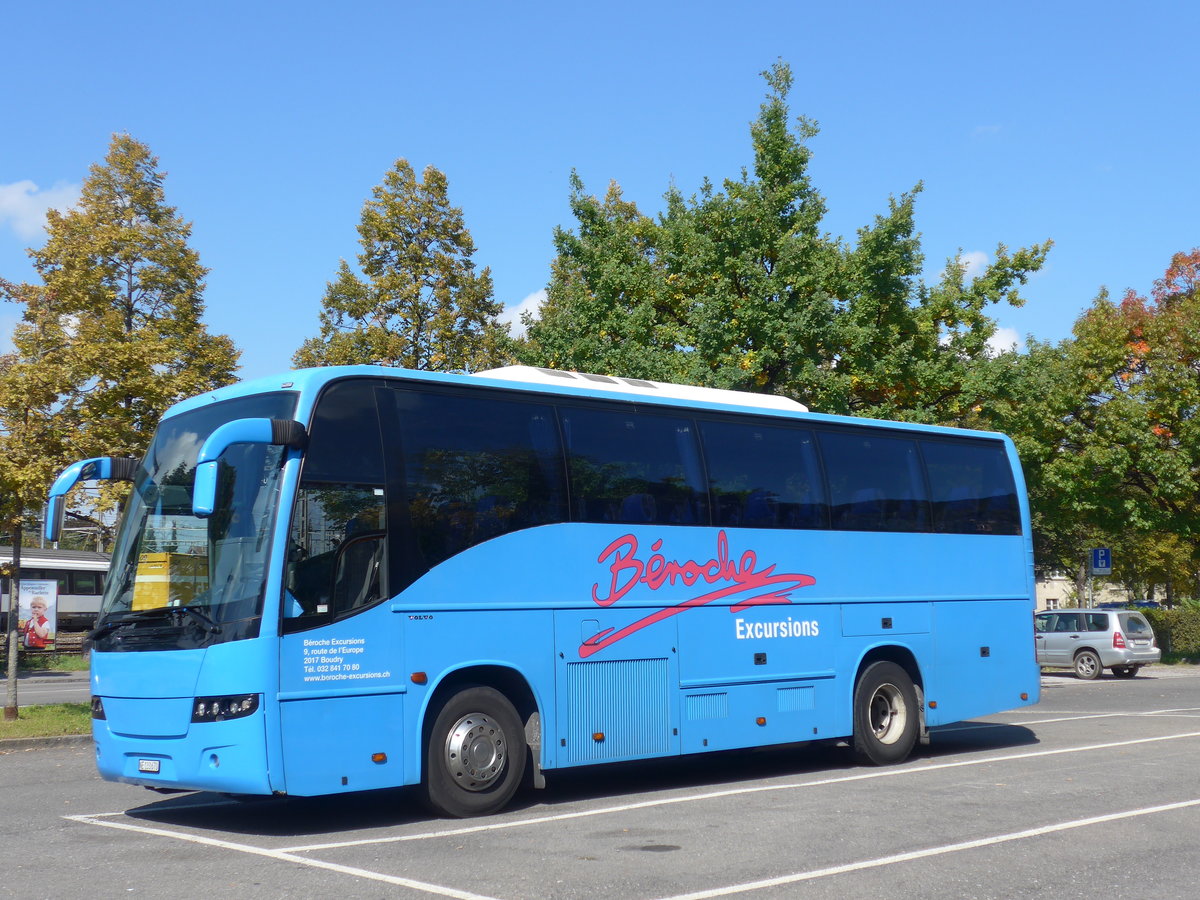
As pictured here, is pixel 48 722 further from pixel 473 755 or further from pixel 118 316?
pixel 473 755

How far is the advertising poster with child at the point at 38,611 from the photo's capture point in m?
36.4

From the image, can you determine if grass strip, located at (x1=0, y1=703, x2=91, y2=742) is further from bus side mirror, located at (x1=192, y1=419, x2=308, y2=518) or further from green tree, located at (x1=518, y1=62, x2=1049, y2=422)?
green tree, located at (x1=518, y1=62, x2=1049, y2=422)

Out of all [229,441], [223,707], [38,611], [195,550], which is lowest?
[223,707]

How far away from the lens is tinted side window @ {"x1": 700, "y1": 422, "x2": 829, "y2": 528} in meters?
12.8

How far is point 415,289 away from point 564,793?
2482 cm

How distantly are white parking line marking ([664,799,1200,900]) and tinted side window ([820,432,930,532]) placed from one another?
182 inches

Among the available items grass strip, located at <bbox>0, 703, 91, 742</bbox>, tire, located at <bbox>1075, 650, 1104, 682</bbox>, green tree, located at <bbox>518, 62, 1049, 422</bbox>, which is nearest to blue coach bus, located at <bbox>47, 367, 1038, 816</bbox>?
grass strip, located at <bbox>0, 703, 91, 742</bbox>

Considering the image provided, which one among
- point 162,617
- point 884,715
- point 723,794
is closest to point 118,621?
point 162,617

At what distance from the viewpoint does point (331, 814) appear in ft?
35.6

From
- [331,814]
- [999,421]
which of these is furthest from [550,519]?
[999,421]

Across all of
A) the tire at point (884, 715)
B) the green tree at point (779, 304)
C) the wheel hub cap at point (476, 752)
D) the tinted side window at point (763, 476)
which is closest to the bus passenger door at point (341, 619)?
the wheel hub cap at point (476, 752)

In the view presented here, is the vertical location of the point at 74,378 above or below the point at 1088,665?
above

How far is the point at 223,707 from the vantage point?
30.3 feet

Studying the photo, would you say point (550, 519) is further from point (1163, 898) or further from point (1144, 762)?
point (1144, 762)
